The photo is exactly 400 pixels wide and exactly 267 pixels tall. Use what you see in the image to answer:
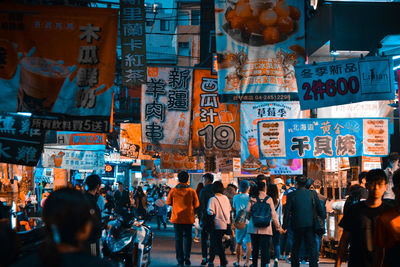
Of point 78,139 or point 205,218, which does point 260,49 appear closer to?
point 205,218

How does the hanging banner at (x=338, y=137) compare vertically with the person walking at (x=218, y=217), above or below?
above

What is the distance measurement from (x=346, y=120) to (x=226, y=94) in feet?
13.0

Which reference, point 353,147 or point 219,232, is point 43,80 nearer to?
point 219,232

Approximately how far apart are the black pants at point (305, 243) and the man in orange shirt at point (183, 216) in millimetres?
3491

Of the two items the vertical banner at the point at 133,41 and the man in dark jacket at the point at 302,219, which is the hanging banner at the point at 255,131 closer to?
the vertical banner at the point at 133,41

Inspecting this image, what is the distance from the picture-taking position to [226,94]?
43.0ft

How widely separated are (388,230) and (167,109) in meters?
12.5

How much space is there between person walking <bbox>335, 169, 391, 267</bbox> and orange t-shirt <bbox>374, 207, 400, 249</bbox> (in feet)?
2.39

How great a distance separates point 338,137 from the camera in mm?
15141

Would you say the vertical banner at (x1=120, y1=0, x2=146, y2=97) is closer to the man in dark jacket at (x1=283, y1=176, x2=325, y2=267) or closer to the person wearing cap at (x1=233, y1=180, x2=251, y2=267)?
the person wearing cap at (x1=233, y1=180, x2=251, y2=267)

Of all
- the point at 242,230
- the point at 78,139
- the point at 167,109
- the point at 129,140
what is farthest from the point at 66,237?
the point at 129,140

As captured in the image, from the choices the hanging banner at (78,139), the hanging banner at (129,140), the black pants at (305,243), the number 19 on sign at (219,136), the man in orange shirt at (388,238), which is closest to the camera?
the man in orange shirt at (388,238)

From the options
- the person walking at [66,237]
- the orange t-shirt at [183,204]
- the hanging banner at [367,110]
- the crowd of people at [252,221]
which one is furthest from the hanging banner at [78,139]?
the person walking at [66,237]

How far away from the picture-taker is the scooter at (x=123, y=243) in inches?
455
